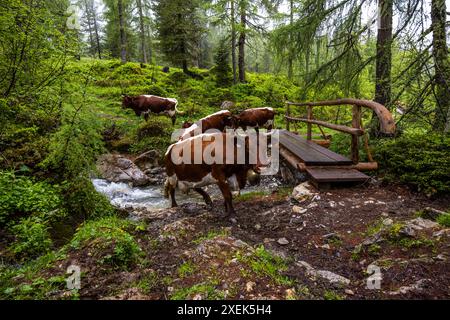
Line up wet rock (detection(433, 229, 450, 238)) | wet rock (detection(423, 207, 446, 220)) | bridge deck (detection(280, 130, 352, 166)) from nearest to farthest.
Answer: wet rock (detection(433, 229, 450, 238)), wet rock (detection(423, 207, 446, 220)), bridge deck (detection(280, 130, 352, 166))

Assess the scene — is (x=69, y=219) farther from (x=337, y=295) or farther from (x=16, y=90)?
(x=337, y=295)

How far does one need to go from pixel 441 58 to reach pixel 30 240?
7959mm

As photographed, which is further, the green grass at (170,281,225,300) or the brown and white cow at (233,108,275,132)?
the brown and white cow at (233,108,275,132)

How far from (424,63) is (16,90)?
784 cm

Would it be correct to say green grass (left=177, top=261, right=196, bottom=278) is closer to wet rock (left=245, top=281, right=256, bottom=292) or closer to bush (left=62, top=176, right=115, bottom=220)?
wet rock (left=245, top=281, right=256, bottom=292)

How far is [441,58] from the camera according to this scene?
5.33 m

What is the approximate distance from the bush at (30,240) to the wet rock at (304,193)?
4342 mm

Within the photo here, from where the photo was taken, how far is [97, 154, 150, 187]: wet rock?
899 centimetres

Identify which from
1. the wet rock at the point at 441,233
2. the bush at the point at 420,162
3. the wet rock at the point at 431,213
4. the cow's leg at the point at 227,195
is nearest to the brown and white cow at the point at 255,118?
the bush at the point at 420,162

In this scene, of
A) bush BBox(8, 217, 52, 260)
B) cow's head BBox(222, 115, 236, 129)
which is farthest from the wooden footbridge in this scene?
bush BBox(8, 217, 52, 260)

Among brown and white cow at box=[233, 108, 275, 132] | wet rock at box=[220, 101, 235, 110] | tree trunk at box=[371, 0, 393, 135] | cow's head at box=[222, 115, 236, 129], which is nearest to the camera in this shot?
tree trunk at box=[371, 0, 393, 135]

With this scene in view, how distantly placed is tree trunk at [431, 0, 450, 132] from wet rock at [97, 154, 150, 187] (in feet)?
26.9

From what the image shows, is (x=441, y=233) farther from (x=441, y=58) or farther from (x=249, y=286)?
(x=441, y=58)
